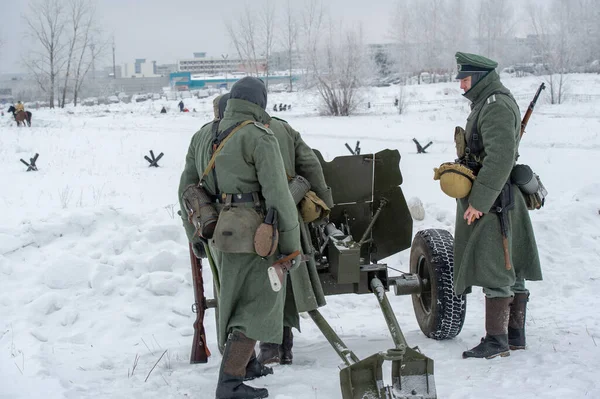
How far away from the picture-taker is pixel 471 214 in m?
4.25

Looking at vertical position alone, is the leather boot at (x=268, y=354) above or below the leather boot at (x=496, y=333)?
below

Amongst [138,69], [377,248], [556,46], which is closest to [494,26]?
[556,46]

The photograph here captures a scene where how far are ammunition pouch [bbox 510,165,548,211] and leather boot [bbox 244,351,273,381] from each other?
2119mm

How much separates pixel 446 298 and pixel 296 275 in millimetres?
1235

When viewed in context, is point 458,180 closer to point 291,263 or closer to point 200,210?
point 291,263

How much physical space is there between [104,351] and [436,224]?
4.56m

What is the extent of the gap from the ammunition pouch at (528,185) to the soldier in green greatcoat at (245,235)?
1653 millimetres

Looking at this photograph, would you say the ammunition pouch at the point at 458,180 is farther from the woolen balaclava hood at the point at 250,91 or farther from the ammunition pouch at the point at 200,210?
the ammunition pouch at the point at 200,210

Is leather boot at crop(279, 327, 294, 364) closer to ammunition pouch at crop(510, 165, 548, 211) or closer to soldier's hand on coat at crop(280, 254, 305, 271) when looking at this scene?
soldier's hand on coat at crop(280, 254, 305, 271)

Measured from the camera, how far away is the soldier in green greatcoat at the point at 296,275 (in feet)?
13.8

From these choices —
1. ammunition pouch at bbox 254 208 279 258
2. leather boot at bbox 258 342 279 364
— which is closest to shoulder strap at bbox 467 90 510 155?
ammunition pouch at bbox 254 208 279 258

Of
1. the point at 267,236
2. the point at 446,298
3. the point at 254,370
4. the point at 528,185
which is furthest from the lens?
the point at 446,298

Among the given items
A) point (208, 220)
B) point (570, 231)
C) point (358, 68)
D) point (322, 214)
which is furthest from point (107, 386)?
point (358, 68)

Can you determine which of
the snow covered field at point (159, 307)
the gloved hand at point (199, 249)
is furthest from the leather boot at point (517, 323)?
the gloved hand at point (199, 249)
